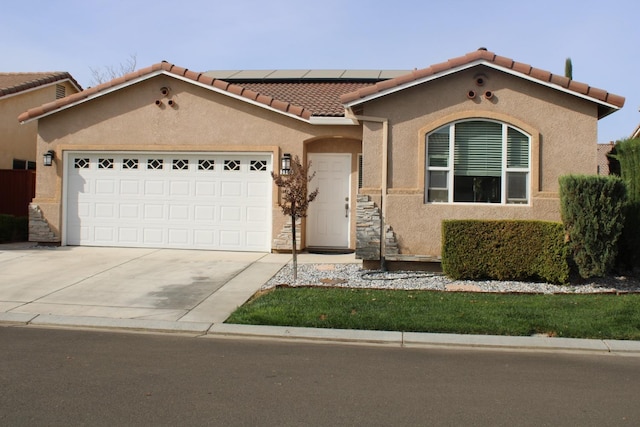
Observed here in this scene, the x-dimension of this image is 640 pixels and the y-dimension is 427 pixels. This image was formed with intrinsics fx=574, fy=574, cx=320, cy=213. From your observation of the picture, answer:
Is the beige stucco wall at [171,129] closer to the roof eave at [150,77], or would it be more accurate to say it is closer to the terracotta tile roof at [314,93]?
the roof eave at [150,77]

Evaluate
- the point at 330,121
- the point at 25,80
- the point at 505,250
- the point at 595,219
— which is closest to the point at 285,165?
the point at 330,121

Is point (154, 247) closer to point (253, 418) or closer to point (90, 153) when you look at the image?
point (90, 153)

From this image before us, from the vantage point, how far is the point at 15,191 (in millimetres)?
16578

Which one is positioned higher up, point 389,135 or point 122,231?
point 389,135

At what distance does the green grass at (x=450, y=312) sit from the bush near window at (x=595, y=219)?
24.5 inches

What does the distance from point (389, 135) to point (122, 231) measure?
702cm

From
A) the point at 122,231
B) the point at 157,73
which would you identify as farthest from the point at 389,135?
the point at 122,231

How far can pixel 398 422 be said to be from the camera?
452 centimetres

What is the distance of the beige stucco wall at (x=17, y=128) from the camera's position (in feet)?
57.2

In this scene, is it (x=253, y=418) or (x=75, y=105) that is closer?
(x=253, y=418)

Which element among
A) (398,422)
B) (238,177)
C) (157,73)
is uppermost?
(157,73)

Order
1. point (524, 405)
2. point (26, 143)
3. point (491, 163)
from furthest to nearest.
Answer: point (26, 143) < point (491, 163) < point (524, 405)

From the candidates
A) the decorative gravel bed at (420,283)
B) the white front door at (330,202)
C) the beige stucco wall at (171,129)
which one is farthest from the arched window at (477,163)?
the white front door at (330,202)

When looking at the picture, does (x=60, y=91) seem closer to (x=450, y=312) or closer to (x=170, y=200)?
(x=170, y=200)
